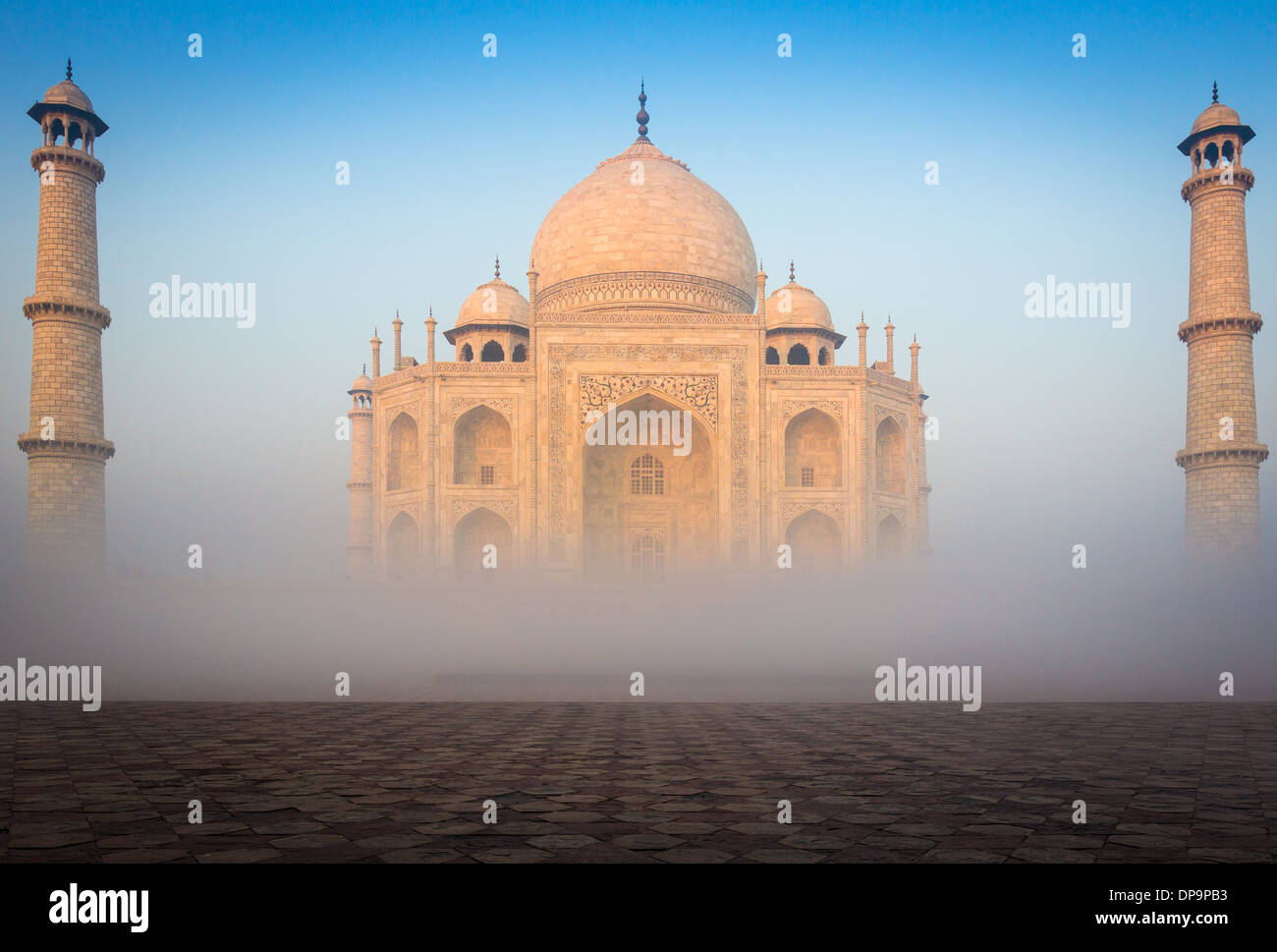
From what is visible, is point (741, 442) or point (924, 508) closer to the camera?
point (741, 442)

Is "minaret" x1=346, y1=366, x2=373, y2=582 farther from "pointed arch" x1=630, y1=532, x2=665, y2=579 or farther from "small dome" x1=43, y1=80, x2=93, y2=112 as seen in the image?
"small dome" x1=43, y1=80, x2=93, y2=112

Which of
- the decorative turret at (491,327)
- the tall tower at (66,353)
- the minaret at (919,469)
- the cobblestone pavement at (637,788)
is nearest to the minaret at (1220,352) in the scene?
the minaret at (919,469)

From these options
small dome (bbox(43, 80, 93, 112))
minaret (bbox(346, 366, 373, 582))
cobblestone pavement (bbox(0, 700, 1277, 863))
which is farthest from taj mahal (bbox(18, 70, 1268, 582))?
cobblestone pavement (bbox(0, 700, 1277, 863))

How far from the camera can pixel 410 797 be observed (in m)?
3.86

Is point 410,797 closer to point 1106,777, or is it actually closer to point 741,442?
point 1106,777

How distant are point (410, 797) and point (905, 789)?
6.59ft

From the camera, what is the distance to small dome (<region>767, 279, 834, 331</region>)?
90.1ft

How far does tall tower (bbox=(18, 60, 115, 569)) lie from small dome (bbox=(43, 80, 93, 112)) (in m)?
0.02

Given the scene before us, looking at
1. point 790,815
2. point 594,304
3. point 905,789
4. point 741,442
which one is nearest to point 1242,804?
point 905,789

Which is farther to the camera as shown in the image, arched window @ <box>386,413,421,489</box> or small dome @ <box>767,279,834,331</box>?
small dome @ <box>767,279,834,331</box>

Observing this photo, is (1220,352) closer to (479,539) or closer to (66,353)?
(479,539)

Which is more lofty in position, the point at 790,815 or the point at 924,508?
the point at 924,508

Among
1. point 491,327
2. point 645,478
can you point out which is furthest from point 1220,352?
point 491,327
